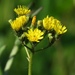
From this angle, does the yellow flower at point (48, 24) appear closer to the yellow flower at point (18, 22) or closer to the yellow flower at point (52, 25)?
the yellow flower at point (52, 25)

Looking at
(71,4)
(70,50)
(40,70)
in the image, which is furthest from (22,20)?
(71,4)

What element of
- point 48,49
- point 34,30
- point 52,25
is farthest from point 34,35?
point 48,49

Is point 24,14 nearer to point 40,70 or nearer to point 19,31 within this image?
point 19,31

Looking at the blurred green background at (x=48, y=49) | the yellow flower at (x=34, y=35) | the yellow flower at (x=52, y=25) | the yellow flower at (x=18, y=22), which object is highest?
the yellow flower at (x=18, y=22)

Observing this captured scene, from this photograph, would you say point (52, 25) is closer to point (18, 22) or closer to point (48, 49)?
point (18, 22)

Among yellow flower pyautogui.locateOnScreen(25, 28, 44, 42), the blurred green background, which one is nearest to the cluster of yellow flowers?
yellow flower pyautogui.locateOnScreen(25, 28, 44, 42)

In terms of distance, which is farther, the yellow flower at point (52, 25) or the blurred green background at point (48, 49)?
the blurred green background at point (48, 49)

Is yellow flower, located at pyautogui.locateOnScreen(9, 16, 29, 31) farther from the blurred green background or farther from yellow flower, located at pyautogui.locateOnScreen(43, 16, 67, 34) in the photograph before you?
the blurred green background

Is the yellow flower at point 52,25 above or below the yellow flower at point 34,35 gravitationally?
below

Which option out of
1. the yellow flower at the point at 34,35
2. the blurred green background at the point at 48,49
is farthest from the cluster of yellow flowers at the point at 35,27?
the blurred green background at the point at 48,49
